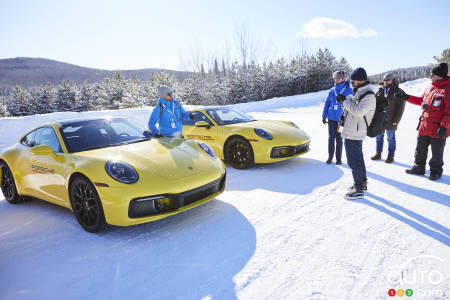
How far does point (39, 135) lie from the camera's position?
13.1 feet

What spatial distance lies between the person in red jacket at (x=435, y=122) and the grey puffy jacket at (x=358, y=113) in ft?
5.04

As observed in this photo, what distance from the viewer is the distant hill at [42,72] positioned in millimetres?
174250

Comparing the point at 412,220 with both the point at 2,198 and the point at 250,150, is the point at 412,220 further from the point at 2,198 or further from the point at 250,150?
the point at 2,198

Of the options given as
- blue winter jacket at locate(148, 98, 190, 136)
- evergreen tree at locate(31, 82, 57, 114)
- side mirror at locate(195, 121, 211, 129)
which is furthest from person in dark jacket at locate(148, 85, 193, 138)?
evergreen tree at locate(31, 82, 57, 114)

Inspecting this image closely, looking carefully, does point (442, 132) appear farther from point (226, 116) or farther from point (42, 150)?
point (42, 150)

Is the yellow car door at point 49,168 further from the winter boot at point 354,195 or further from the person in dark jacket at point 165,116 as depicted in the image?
the winter boot at point 354,195

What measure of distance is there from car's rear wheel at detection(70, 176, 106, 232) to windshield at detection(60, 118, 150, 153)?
1.81ft

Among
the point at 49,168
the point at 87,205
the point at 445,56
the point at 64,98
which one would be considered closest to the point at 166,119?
the point at 49,168

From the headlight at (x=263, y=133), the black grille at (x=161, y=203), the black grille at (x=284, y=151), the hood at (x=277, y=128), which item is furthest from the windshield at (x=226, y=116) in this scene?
the black grille at (x=161, y=203)

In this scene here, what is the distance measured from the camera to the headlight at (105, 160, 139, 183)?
293cm

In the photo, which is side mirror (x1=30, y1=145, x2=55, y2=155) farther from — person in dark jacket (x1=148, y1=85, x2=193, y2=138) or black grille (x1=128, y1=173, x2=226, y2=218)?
person in dark jacket (x1=148, y1=85, x2=193, y2=138)

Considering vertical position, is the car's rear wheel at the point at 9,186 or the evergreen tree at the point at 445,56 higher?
the evergreen tree at the point at 445,56

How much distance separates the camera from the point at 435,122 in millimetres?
4355

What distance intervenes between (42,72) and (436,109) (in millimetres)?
224687
